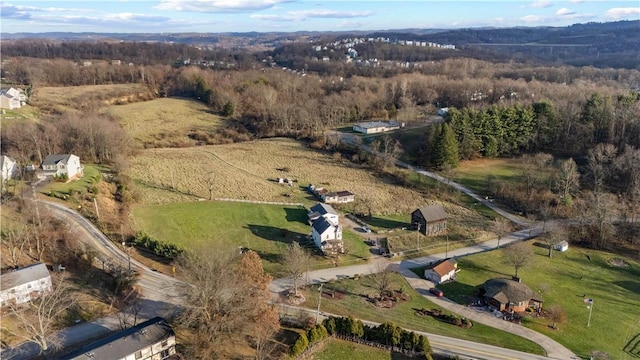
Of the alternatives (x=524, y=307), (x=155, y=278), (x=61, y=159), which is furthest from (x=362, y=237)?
(x=61, y=159)

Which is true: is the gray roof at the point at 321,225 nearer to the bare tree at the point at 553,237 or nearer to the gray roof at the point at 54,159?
the bare tree at the point at 553,237

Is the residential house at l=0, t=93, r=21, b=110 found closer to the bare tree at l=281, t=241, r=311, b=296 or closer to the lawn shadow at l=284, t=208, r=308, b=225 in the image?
the lawn shadow at l=284, t=208, r=308, b=225

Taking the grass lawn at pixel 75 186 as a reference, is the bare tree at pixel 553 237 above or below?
below

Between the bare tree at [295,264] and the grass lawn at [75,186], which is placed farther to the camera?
the grass lawn at [75,186]

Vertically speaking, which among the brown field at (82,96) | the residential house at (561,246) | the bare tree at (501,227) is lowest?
the residential house at (561,246)

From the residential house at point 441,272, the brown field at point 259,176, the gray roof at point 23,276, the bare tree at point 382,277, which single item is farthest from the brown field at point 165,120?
the residential house at point 441,272

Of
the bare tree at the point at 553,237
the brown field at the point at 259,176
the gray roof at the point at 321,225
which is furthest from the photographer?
the brown field at the point at 259,176
